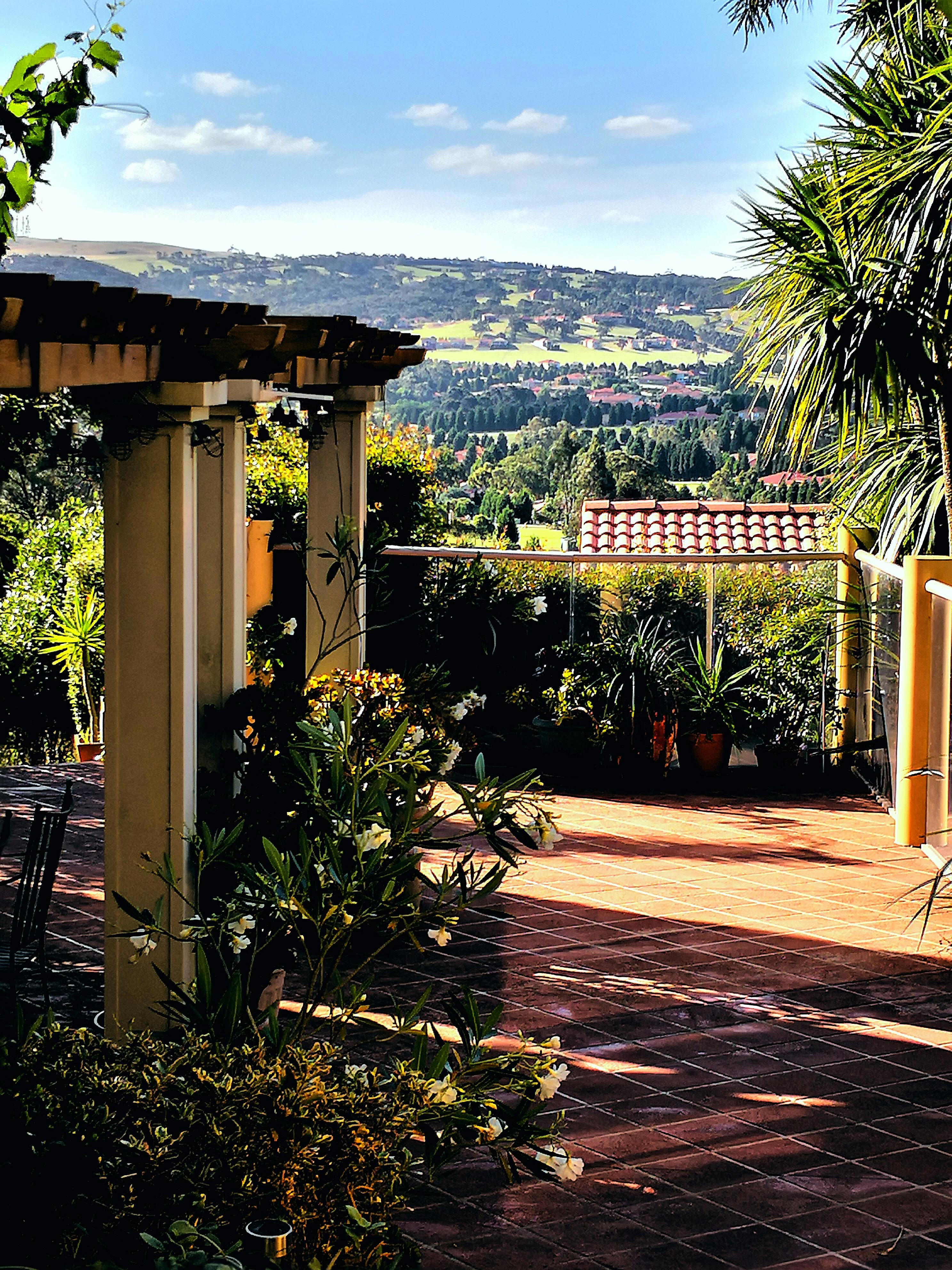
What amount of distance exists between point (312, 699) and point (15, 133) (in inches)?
128

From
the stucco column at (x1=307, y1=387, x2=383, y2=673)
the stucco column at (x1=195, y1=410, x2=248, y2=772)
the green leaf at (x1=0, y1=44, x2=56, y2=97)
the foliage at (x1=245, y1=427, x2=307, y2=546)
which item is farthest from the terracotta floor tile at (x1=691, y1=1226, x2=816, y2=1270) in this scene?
the foliage at (x1=245, y1=427, x2=307, y2=546)

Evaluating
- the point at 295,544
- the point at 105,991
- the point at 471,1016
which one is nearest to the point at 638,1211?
the point at 471,1016

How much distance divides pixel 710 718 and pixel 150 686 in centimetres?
517

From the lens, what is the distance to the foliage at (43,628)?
34.1 ft

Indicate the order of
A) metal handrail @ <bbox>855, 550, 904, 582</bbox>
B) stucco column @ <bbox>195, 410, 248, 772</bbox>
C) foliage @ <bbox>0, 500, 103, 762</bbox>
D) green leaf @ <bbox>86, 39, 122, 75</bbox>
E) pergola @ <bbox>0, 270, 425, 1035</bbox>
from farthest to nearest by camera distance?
foliage @ <bbox>0, 500, 103, 762</bbox>
metal handrail @ <bbox>855, 550, 904, 582</bbox>
stucco column @ <bbox>195, 410, 248, 772</bbox>
pergola @ <bbox>0, 270, 425, 1035</bbox>
green leaf @ <bbox>86, 39, 122, 75</bbox>

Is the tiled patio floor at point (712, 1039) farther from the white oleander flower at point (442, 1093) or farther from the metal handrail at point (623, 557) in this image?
the metal handrail at point (623, 557)

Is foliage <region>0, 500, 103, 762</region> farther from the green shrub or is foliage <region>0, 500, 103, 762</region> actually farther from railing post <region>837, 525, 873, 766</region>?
the green shrub

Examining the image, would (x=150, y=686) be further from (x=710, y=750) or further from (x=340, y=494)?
(x=710, y=750)

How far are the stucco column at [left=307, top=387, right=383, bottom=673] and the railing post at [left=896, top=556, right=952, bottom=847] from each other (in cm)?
261

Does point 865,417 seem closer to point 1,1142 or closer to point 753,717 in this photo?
point 753,717

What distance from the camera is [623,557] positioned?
8.59 meters

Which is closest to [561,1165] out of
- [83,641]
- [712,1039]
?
[712,1039]

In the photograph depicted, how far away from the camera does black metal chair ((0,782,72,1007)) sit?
4.12 meters

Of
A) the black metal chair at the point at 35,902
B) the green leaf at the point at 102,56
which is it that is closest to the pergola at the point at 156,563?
the black metal chair at the point at 35,902
